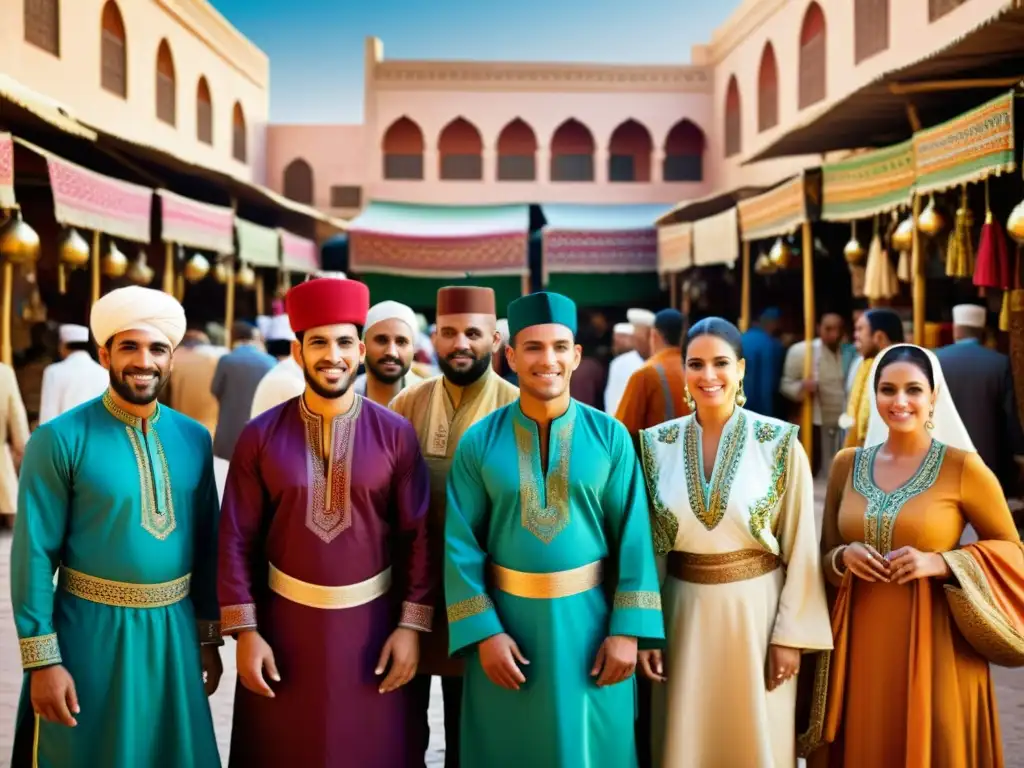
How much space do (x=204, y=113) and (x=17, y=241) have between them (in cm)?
1129

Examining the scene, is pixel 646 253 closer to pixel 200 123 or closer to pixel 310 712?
pixel 200 123

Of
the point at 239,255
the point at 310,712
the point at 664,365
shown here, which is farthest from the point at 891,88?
the point at 239,255

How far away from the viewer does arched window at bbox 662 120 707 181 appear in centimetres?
1895

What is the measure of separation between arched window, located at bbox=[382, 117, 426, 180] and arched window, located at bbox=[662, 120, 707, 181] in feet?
14.3

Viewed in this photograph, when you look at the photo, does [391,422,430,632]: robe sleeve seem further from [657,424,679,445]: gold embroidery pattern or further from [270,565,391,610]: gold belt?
[657,424,679,445]: gold embroidery pattern

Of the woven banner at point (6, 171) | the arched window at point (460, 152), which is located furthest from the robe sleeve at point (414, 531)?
the arched window at point (460, 152)

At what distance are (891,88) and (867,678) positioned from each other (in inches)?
184

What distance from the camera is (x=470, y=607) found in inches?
105

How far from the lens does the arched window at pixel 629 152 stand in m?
19.3

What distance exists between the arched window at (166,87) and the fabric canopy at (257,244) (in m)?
4.15

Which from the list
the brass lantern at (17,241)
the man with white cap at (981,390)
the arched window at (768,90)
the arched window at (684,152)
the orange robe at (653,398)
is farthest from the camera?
the arched window at (684,152)

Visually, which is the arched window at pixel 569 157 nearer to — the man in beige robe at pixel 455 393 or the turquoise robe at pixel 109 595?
the man in beige robe at pixel 455 393

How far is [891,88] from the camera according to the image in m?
6.50

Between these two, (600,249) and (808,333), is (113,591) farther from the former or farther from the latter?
(600,249)
